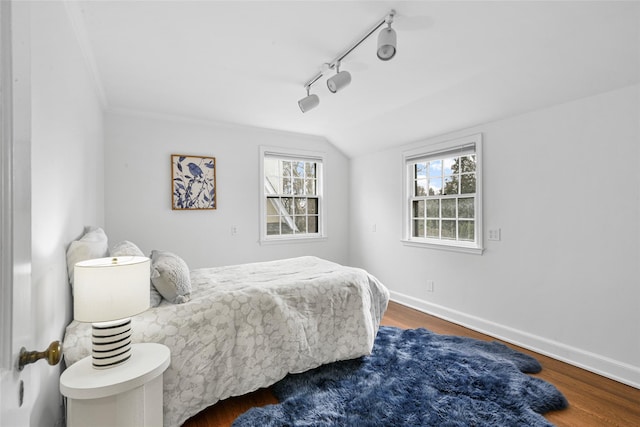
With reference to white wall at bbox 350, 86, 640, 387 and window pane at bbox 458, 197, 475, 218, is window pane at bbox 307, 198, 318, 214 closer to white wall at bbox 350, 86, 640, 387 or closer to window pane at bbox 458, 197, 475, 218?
white wall at bbox 350, 86, 640, 387

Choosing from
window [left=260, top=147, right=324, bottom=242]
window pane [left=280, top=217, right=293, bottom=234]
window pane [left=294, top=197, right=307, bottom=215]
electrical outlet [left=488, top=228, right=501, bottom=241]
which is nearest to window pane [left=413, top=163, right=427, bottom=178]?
electrical outlet [left=488, top=228, right=501, bottom=241]

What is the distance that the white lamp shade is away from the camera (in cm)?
131

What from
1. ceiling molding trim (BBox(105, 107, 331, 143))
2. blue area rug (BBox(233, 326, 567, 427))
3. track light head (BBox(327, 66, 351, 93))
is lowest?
blue area rug (BBox(233, 326, 567, 427))

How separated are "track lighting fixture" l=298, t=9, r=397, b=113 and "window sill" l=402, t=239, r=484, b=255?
7.21 ft

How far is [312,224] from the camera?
15.6 ft

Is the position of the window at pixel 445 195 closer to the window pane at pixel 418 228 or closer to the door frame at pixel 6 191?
the window pane at pixel 418 228

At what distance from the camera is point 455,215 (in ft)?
11.5

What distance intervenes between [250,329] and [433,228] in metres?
2.67

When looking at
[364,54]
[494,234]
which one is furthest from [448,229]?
[364,54]

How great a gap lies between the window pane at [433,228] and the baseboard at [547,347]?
84 centimetres

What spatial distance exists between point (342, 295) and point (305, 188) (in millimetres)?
2528

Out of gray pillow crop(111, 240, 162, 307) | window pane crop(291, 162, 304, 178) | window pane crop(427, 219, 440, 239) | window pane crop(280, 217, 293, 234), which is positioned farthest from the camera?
window pane crop(291, 162, 304, 178)

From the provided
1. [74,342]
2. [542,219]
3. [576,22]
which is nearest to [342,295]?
[74,342]

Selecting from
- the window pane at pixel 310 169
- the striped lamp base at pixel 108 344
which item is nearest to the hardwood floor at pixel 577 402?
the striped lamp base at pixel 108 344
